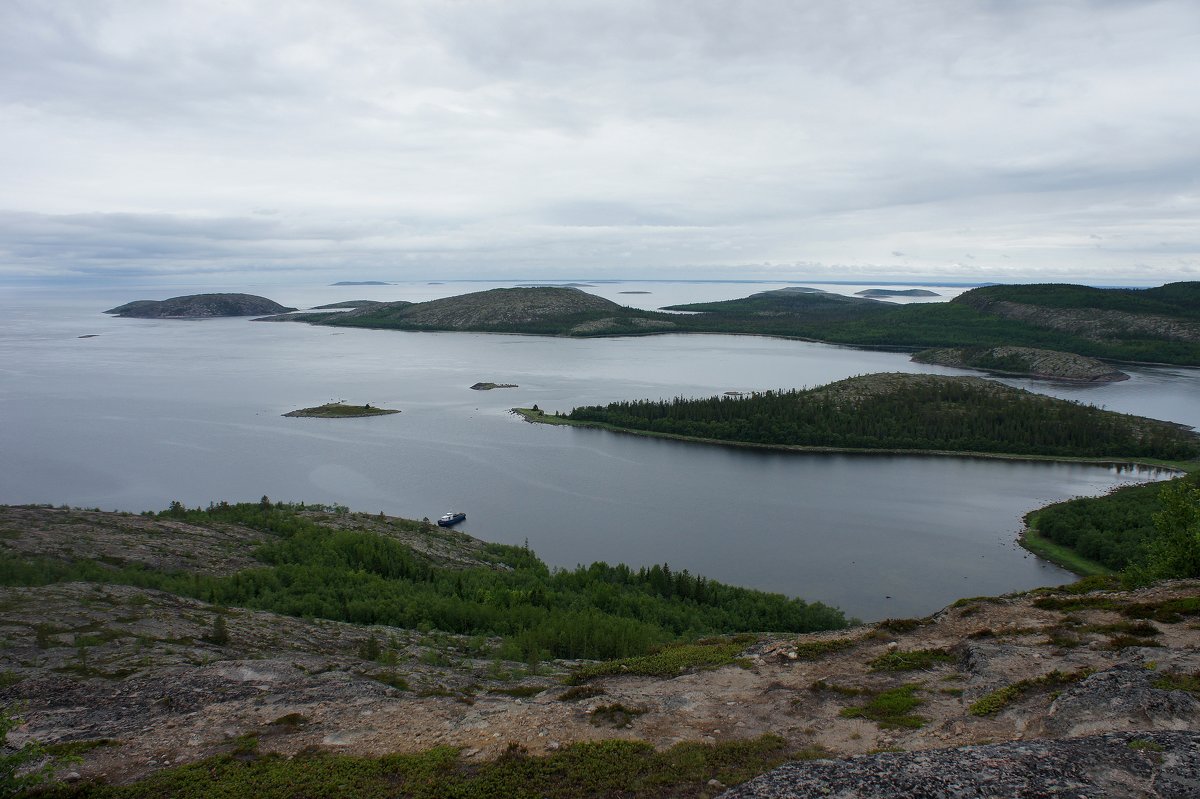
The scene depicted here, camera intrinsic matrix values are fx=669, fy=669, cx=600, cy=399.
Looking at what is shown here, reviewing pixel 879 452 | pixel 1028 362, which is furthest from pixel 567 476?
pixel 1028 362

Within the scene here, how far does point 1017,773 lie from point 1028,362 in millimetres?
155943

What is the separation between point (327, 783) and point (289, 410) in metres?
90.2

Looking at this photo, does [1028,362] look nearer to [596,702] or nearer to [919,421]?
[919,421]

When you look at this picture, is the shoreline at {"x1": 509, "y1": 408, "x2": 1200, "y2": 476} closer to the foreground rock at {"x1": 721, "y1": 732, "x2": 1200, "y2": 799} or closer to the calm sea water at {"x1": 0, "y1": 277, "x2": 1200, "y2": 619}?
the calm sea water at {"x1": 0, "y1": 277, "x2": 1200, "y2": 619}

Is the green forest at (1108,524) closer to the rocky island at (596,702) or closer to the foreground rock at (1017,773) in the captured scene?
the rocky island at (596,702)

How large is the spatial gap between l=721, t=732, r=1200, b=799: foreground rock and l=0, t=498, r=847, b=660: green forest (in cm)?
1187

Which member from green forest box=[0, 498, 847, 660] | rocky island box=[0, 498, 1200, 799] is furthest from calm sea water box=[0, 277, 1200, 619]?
rocky island box=[0, 498, 1200, 799]

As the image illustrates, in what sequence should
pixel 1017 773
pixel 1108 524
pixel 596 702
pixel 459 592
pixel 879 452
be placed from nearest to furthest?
pixel 1017 773 < pixel 596 702 < pixel 459 592 < pixel 1108 524 < pixel 879 452

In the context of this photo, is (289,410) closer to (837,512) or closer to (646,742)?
(837,512)

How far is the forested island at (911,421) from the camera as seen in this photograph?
74.3 m

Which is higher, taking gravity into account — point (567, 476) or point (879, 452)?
point (879, 452)

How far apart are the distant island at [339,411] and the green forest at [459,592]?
51.1 m

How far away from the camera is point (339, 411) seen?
89.8m

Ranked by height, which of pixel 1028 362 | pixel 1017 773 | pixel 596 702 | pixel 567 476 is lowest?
pixel 567 476
